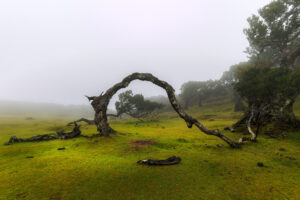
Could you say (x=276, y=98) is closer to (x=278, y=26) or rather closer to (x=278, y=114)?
(x=278, y=114)

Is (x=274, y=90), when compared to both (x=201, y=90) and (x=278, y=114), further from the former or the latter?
(x=201, y=90)

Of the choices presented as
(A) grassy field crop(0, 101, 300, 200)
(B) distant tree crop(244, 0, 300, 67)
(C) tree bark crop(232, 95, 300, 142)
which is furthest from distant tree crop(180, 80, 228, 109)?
(A) grassy field crop(0, 101, 300, 200)

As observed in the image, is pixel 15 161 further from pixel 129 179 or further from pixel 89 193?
pixel 129 179

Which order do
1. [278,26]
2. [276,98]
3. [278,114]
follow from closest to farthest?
1. [278,114]
2. [276,98]
3. [278,26]

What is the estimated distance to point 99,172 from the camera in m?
4.89

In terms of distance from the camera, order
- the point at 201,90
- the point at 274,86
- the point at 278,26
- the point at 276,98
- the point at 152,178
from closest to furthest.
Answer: the point at 152,178, the point at 274,86, the point at 276,98, the point at 278,26, the point at 201,90

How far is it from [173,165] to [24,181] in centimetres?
510

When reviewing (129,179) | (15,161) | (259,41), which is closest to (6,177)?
(15,161)

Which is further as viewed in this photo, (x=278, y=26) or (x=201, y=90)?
(x=201, y=90)

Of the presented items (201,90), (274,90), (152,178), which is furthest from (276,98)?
(201,90)

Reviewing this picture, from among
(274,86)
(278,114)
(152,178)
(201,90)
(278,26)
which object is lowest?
(152,178)

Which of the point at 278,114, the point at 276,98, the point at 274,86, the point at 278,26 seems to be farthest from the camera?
the point at 278,26

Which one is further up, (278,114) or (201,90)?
(201,90)

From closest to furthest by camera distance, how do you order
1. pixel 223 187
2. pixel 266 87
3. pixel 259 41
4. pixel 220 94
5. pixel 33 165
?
pixel 223 187
pixel 33 165
pixel 266 87
pixel 259 41
pixel 220 94
